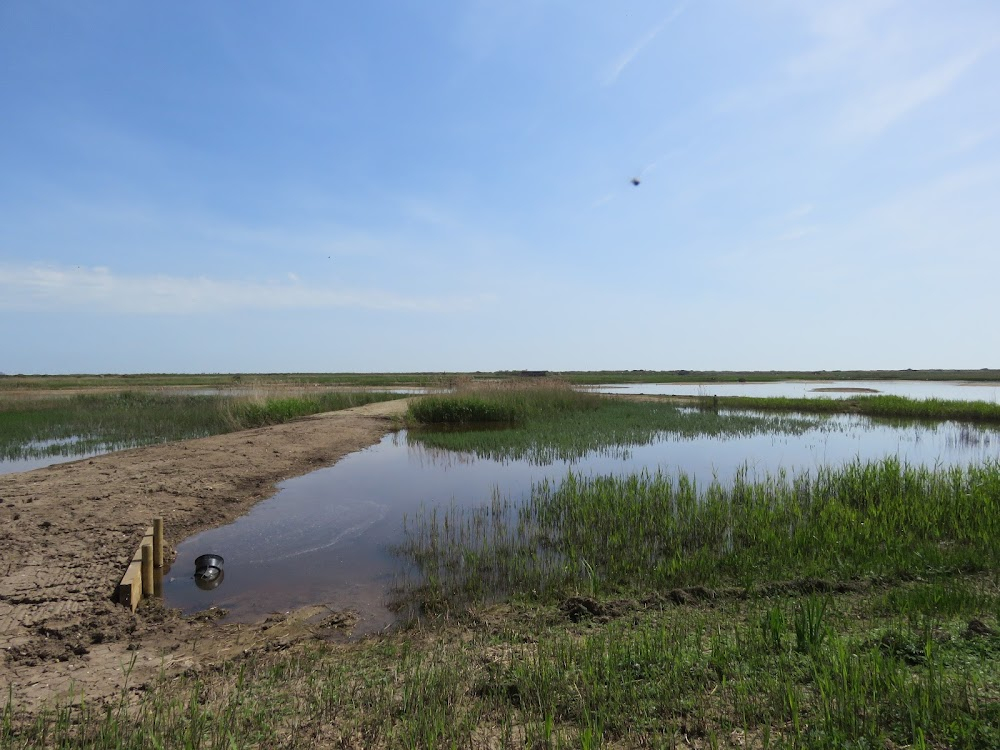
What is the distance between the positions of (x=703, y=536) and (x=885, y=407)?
2240 cm

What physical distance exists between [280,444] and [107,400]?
21977 millimetres

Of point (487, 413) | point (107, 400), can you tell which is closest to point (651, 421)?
point (487, 413)

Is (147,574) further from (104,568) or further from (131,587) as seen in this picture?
(104,568)

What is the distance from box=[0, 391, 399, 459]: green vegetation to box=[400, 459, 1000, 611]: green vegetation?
12.4 metres

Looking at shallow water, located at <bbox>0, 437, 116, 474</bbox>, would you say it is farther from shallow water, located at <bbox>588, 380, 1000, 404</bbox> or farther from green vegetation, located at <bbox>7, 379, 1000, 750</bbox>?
shallow water, located at <bbox>588, 380, 1000, 404</bbox>

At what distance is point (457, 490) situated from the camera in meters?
9.78

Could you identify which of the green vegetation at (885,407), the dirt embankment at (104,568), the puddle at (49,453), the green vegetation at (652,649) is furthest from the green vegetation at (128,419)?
the green vegetation at (885,407)

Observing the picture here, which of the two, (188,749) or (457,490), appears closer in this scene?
(188,749)

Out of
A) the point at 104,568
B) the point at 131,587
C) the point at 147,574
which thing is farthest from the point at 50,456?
the point at 131,587

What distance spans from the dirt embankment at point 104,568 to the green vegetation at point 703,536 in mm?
1869

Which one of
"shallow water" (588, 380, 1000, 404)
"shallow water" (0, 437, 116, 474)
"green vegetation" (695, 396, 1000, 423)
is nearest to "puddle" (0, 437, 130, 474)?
"shallow water" (0, 437, 116, 474)

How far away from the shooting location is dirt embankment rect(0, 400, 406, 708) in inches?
153

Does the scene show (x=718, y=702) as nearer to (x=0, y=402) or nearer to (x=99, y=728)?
(x=99, y=728)

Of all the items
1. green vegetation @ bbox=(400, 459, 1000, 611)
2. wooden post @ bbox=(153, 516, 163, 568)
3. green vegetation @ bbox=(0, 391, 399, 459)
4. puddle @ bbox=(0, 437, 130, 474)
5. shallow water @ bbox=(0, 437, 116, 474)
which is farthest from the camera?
green vegetation @ bbox=(0, 391, 399, 459)
